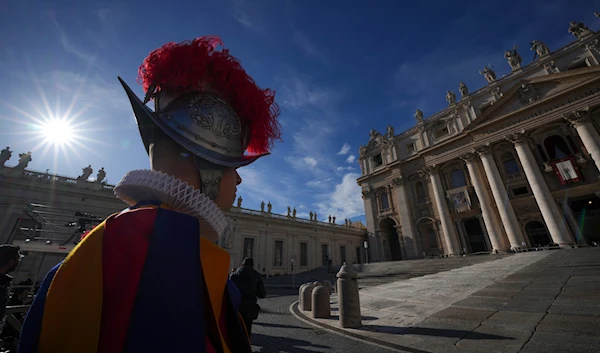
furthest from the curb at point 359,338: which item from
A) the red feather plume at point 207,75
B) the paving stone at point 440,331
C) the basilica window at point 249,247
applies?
the basilica window at point 249,247

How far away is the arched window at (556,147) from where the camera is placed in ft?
59.6

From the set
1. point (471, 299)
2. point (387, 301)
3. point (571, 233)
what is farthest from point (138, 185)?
point (571, 233)

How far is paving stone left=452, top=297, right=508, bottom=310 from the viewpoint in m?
4.46

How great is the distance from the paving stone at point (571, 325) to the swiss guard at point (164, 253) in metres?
4.38

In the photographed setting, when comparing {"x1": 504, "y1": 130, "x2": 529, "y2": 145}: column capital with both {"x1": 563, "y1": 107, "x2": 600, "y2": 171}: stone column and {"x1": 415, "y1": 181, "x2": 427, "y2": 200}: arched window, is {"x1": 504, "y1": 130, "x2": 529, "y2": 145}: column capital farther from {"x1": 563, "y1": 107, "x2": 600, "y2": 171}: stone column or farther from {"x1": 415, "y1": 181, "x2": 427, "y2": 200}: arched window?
{"x1": 415, "y1": 181, "x2": 427, "y2": 200}: arched window

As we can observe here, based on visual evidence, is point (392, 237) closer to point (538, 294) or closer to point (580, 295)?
point (538, 294)

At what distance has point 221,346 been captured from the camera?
0.86 m

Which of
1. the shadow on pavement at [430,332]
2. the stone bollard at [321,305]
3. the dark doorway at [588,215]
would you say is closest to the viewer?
the shadow on pavement at [430,332]

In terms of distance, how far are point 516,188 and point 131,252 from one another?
2700 cm

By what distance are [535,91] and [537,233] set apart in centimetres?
1216

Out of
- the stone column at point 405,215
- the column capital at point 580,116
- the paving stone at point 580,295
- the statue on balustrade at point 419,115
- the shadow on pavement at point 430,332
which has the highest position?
the statue on balustrade at point 419,115

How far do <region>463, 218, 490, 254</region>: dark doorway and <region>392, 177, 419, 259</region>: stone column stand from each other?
184 inches

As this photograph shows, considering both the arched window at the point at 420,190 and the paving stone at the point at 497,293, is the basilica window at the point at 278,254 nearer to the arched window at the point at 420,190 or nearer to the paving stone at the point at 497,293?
the arched window at the point at 420,190

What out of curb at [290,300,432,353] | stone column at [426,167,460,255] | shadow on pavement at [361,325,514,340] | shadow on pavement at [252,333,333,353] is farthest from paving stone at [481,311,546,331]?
stone column at [426,167,460,255]
